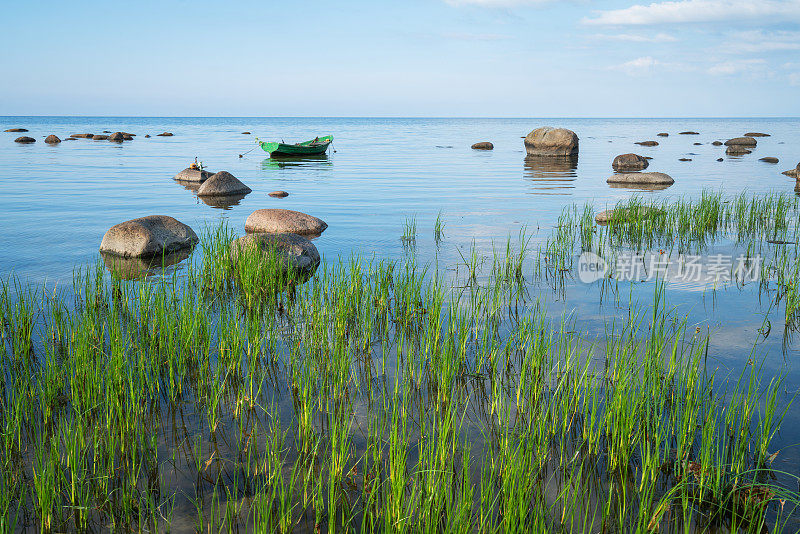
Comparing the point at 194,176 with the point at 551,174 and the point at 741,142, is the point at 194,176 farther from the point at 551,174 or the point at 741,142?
the point at 741,142

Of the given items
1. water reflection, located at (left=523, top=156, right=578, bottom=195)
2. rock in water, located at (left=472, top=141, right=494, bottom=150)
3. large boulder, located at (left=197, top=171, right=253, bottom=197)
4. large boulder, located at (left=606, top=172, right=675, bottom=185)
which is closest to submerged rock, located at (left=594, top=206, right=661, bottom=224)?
water reflection, located at (left=523, top=156, right=578, bottom=195)

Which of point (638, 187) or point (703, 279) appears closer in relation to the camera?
point (703, 279)

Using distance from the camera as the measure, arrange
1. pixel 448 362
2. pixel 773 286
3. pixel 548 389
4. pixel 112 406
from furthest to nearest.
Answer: pixel 773 286 → pixel 548 389 → pixel 448 362 → pixel 112 406

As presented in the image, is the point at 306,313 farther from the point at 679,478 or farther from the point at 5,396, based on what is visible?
the point at 679,478

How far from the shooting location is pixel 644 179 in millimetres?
24859

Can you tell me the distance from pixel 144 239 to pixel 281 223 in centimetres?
311

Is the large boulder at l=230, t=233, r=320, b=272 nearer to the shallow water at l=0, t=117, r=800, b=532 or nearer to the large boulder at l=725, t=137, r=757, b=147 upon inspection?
the shallow water at l=0, t=117, r=800, b=532

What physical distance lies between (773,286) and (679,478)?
238 inches

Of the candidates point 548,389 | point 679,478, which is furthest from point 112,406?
point 679,478

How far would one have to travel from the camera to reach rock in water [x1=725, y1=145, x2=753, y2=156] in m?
44.2

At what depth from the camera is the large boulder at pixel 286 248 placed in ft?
29.6

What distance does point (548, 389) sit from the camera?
202 inches

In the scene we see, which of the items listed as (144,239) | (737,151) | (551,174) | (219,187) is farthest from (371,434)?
(737,151)

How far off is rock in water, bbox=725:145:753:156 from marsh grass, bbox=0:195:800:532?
43.3 metres
